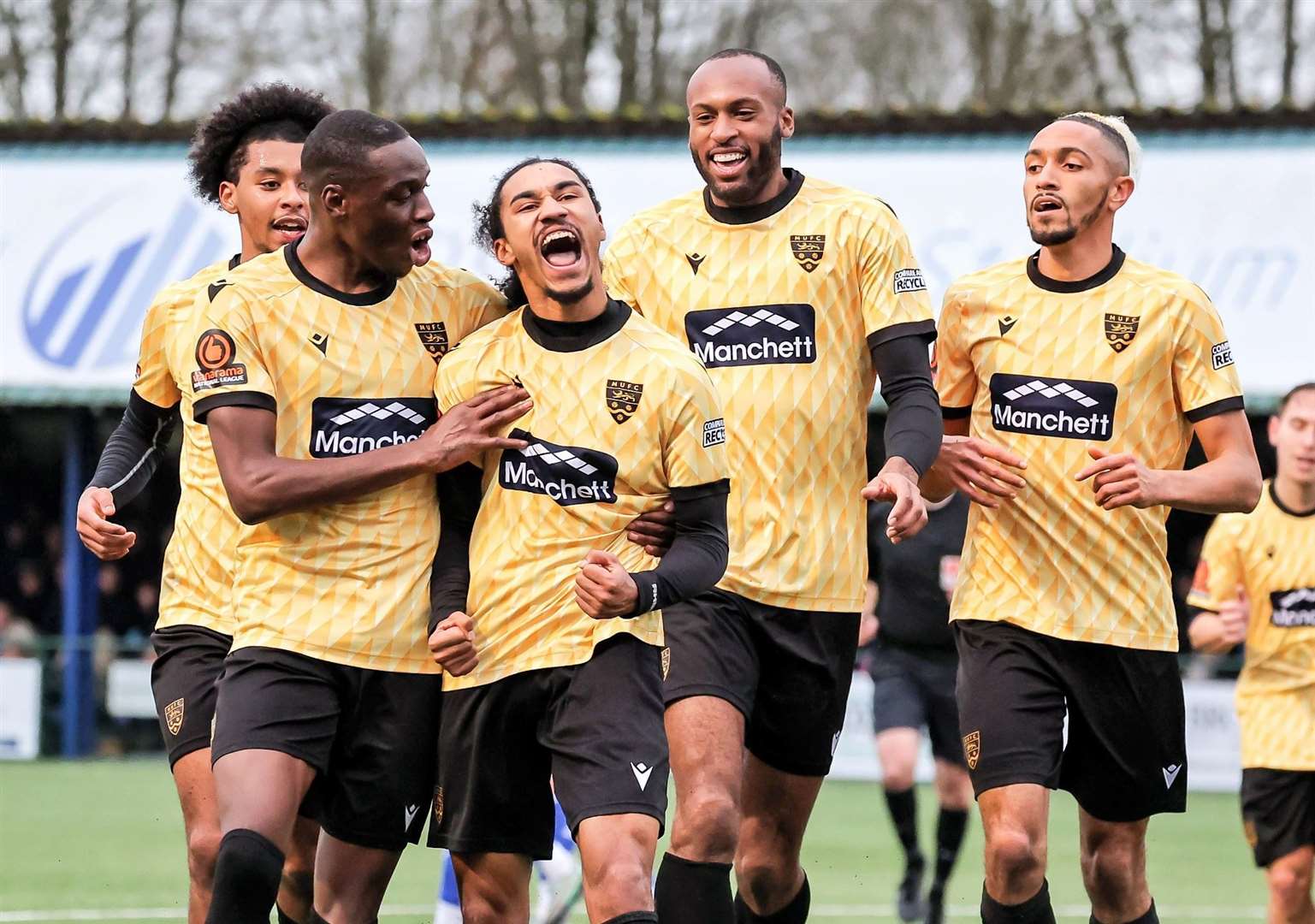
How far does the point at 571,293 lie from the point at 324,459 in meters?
0.77

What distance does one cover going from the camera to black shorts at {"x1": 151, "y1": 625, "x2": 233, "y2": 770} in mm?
6406

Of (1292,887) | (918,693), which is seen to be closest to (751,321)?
(1292,887)

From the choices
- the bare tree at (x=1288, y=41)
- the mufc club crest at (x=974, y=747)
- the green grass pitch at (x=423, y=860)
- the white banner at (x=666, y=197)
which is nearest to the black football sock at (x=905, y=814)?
the green grass pitch at (x=423, y=860)

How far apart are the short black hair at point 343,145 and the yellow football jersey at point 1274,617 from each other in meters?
4.13

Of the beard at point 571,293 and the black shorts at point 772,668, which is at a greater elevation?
the beard at point 571,293

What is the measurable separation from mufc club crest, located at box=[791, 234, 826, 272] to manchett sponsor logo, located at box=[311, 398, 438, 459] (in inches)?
53.1

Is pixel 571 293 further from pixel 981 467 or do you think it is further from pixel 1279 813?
pixel 1279 813

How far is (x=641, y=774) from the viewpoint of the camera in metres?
5.46

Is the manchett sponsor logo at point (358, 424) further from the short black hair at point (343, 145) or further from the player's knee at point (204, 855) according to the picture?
the player's knee at point (204, 855)

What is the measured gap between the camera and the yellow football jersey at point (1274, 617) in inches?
334

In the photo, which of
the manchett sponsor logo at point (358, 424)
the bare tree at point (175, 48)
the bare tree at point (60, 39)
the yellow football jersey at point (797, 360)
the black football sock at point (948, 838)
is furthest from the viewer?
the bare tree at point (175, 48)

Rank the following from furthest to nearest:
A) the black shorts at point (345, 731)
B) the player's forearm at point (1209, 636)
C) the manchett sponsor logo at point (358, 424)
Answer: the player's forearm at point (1209, 636)
the manchett sponsor logo at point (358, 424)
the black shorts at point (345, 731)

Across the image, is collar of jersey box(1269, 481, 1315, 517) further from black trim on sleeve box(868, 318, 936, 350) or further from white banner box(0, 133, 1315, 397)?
white banner box(0, 133, 1315, 397)

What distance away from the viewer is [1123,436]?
649 cm
